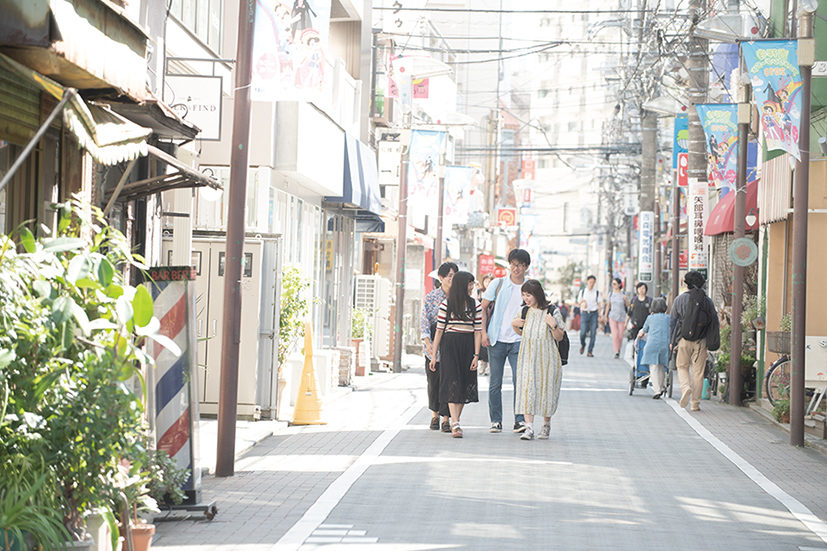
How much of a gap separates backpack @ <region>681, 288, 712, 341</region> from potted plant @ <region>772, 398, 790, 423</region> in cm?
184

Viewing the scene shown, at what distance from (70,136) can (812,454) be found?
8872 mm

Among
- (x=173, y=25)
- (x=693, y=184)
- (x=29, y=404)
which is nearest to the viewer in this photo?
(x=29, y=404)

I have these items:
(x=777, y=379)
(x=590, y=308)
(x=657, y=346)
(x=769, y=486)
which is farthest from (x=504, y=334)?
(x=590, y=308)

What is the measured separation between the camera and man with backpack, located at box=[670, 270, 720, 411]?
16.4m

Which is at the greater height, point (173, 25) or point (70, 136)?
point (173, 25)

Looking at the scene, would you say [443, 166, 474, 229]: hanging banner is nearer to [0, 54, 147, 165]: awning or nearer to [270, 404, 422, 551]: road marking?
[270, 404, 422, 551]: road marking

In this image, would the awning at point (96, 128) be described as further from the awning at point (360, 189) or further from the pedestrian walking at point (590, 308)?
the pedestrian walking at point (590, 308)

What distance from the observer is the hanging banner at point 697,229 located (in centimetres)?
2783

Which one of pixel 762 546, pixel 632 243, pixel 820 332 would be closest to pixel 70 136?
pixel 762 546

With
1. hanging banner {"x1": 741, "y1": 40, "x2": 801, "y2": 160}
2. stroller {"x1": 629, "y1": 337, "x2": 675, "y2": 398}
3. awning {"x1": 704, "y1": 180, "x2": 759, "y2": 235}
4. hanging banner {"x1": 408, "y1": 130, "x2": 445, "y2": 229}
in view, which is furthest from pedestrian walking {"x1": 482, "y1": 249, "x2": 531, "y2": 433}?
hanging banner {"x1": 408, "y1": 130, "x2": 445, "y2": 229}

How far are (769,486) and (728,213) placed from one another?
1356 centimetres

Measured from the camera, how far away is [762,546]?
7.37 metres

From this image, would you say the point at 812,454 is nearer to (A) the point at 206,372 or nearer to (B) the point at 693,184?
(A) the point at 206,372

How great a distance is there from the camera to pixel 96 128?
654 centimetres
